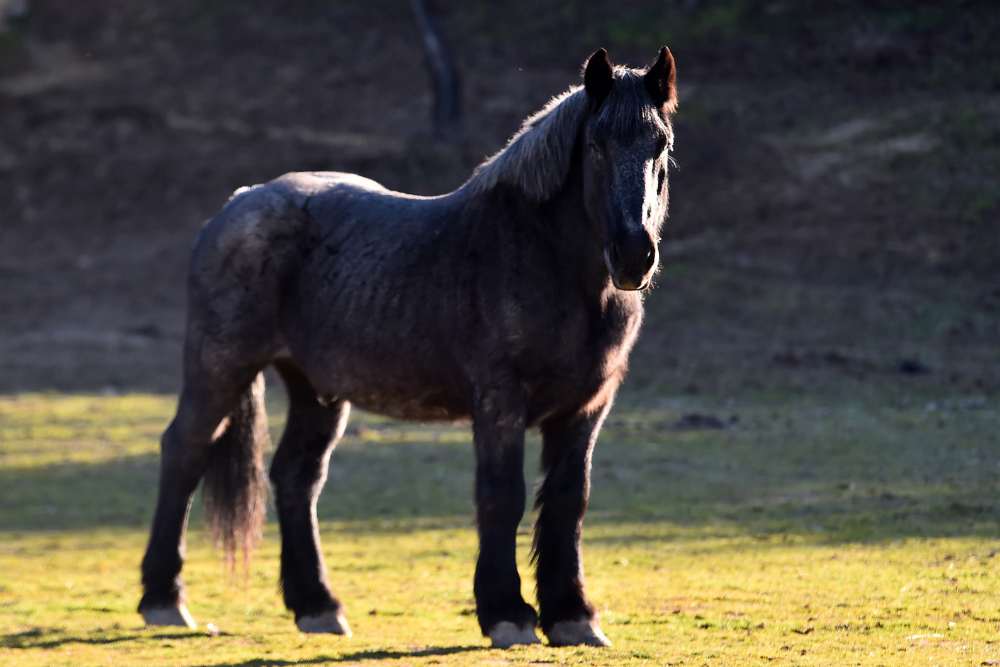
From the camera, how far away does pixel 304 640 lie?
7566 millimetres

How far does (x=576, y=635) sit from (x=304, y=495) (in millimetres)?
1815

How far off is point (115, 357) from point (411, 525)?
31.3 ft

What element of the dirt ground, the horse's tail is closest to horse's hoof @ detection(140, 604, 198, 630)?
the horse's tail

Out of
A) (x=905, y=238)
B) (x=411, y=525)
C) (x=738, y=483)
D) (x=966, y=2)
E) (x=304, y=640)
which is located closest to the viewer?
(x=304, y=640)

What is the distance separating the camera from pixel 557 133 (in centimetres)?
676

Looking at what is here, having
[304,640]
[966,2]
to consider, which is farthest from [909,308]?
[304,640]

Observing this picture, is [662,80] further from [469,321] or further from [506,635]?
[506,635]

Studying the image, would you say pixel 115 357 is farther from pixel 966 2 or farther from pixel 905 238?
pixel 966 2

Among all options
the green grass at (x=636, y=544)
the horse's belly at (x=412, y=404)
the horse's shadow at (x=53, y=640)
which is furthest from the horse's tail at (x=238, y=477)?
the horse's belly at (x=412, y=404)

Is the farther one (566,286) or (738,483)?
(738,483)

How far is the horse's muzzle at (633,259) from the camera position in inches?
243

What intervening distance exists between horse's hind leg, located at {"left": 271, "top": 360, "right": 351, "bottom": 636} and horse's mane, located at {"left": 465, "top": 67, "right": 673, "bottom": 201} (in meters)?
1.66

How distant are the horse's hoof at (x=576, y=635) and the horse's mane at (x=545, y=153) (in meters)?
1.76

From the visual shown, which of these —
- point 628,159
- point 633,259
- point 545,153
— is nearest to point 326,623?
point 545,153
